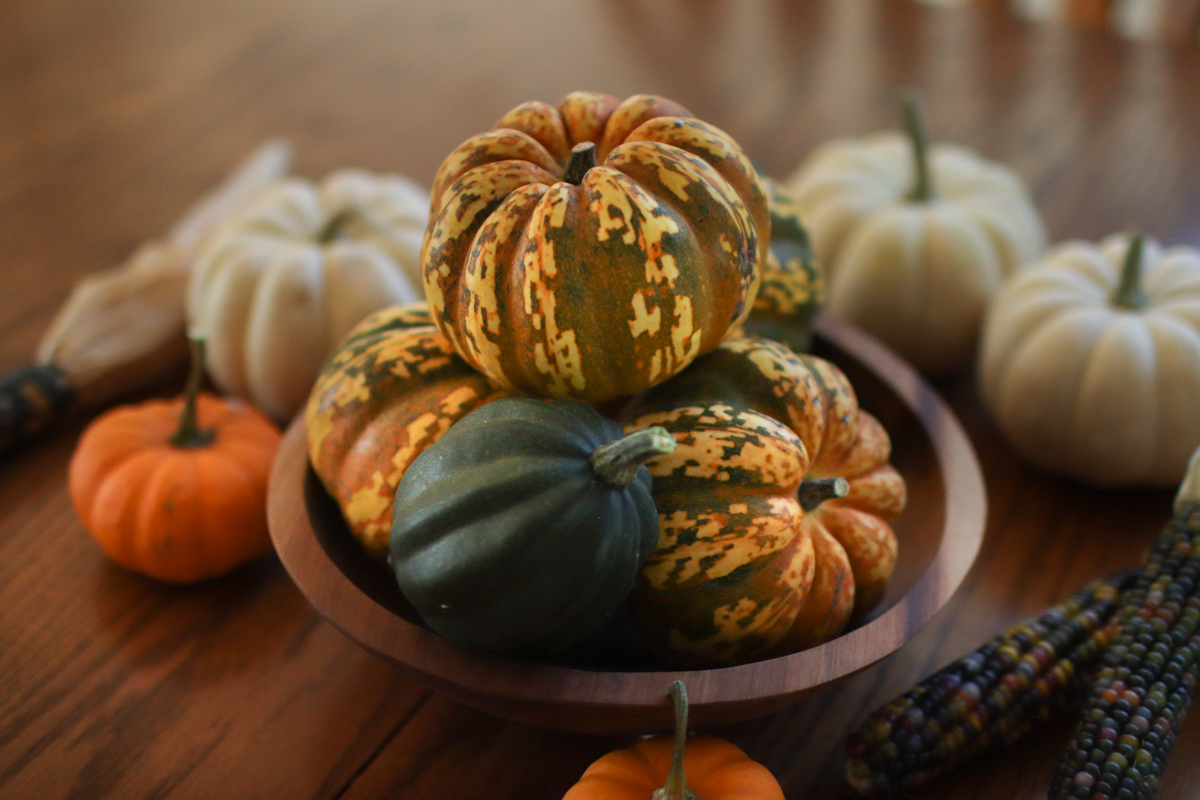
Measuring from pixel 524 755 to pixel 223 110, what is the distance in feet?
3.97

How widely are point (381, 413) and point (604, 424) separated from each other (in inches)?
7.2

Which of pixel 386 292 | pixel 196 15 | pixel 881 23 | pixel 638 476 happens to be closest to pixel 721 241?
pixel 638 476

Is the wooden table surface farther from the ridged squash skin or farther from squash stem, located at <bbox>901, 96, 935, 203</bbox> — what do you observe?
squash stem, located at <bbox>901, 96, 935, 203</bbox>

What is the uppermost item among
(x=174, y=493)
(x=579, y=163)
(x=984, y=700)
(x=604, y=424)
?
(x=579, y=163)

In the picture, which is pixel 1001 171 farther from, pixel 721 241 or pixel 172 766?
pixel 172 766

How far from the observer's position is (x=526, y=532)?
572 mm

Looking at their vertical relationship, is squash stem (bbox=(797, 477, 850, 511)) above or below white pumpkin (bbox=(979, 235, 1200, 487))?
above

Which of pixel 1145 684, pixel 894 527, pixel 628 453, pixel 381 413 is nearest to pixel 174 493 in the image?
pixel 381 413

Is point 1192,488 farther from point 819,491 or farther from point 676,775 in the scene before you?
point 676,775

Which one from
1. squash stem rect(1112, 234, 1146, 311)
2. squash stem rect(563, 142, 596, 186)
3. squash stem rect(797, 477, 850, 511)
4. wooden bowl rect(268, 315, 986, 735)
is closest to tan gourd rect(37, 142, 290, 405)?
wooden bowl rect(268, 315, 986, 735)

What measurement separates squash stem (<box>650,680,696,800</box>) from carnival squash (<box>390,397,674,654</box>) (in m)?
0.07

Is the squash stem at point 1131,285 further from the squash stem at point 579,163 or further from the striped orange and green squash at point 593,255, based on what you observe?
the squash stem at point 579,163

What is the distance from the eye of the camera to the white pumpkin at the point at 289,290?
1.02 m

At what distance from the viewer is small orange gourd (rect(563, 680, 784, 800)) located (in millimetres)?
599
